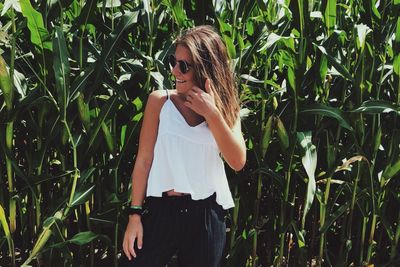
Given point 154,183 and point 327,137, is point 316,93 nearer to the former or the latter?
point 327,137

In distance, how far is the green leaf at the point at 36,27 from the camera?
9.02 feet

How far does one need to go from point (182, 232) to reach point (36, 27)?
3.81 ft

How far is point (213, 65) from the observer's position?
2.23m

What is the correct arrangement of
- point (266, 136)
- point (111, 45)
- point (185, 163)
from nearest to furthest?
point (185, 163), point (111, 45), point (266, 136)

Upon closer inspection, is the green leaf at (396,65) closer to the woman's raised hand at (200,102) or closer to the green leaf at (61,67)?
the woman's raised hand at (200,102)

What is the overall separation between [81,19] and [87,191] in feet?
2.50

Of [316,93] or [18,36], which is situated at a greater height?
[18,36]

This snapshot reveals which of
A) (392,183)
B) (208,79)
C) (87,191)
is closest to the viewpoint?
(208,79)

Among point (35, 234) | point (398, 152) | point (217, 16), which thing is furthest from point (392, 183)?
point (35, 234)

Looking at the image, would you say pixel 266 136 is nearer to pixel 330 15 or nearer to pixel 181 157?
pixel 330 15

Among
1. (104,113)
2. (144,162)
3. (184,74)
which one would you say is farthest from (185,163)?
(104,113)

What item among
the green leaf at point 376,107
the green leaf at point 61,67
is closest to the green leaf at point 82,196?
the green leaf at point 61,67

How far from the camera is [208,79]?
7.22 feet

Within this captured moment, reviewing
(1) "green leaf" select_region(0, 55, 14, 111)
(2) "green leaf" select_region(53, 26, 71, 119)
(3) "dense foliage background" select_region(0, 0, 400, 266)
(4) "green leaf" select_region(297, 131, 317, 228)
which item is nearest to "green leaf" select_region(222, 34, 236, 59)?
(3) "dense foliage background" select_region(0, 0, 400, 266)
